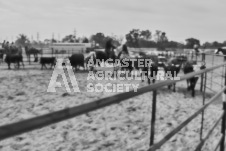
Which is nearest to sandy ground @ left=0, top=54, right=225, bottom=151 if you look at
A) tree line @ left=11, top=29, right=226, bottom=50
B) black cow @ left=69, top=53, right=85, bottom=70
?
black cow @ left=69, top=53, right=85, bottom=70

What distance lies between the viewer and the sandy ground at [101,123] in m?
4.33

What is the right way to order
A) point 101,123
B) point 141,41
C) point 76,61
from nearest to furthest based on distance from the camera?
point 101,123 → point 76,61 → point 141,41

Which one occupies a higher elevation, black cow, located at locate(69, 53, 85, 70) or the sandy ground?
black cow, located at locate(69, 53, 85, 70)

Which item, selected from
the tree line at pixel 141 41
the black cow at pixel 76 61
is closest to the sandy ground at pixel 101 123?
the black cow at pixel 76 61

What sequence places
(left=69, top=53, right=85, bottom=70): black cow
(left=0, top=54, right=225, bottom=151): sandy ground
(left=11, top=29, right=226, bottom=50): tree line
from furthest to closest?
(left=11, top=29, right=226, bottom=50): tree line, (left=69, top=53, right=85, bottom=70): black cow, (left=0, top=54, right=225, bottom=151): sandy ground

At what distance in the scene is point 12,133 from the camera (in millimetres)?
737

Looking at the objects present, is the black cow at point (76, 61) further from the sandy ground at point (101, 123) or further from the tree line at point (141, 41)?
the tree line at point (141, 41)

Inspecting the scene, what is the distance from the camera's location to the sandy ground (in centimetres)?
433

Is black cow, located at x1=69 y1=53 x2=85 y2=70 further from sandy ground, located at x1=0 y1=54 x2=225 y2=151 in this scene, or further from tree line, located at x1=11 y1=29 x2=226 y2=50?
tree line, located at x1=11 y1=29 x2=226 y2=50

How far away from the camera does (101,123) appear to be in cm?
536

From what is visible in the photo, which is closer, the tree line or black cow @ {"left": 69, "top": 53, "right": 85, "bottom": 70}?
black cow @ {"left": 69, "top": 53, "right": 85, "bottom": 70}

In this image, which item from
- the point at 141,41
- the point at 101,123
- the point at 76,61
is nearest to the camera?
the point at 101,123

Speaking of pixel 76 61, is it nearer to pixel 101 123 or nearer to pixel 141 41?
pixel 101 123

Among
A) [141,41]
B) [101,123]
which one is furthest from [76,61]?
[141,41]
